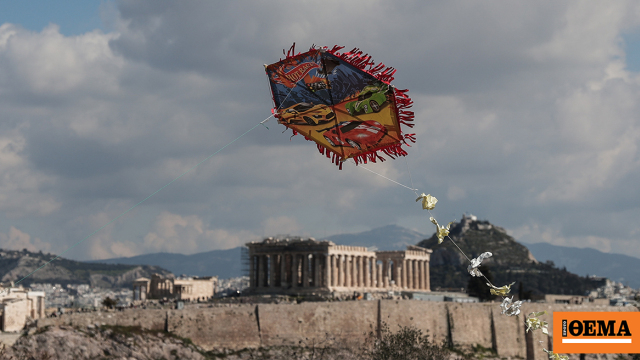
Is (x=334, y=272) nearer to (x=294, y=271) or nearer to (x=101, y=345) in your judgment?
(x=294, y=271)

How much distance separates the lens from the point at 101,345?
61938mm

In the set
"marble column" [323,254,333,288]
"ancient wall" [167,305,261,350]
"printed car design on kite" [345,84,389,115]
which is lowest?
"ancient wall" [167,305,261,350]

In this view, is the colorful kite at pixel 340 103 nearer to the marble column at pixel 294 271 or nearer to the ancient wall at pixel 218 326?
the ancient wall at pixel 218 326

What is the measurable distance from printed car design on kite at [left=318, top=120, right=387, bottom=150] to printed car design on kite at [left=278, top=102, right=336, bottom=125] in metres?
0.42

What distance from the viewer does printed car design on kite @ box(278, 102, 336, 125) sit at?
78.5ft

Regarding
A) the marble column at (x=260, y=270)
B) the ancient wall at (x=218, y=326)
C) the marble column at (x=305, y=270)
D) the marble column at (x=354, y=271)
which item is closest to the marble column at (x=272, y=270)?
the marble column at (x=260, y=270)

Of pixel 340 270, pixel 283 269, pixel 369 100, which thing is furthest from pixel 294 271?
pixel 369 100

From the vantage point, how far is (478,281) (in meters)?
113

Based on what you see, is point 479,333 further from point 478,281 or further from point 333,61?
point 333,61

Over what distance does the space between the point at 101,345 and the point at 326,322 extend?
75.2ft

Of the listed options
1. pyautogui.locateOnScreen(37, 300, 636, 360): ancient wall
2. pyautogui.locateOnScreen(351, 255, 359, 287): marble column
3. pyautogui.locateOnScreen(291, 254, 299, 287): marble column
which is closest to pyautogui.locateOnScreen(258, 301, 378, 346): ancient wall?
pyautogui.locateOnScreen(37, 300, 636, 360): ancient wall

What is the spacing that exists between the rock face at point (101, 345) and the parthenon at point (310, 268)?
107 feet

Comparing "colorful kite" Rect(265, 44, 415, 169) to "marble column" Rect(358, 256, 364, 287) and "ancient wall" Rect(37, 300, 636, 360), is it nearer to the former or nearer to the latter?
"ancient wall" Rect(37, 300, 636, 360)

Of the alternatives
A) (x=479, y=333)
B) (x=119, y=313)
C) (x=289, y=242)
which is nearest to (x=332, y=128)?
(x=119, y=313)
